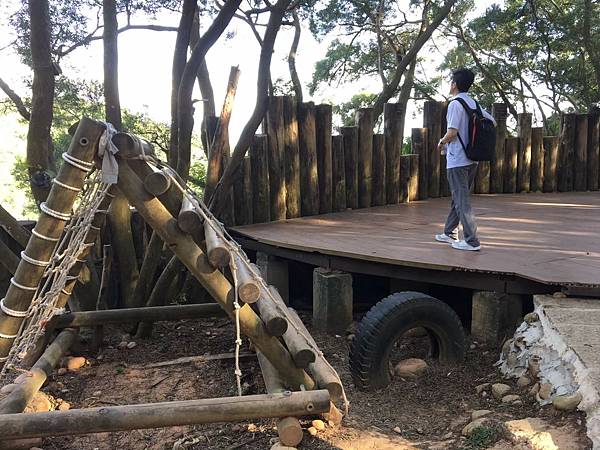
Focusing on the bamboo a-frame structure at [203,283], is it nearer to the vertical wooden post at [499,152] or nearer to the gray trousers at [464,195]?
the gray trousers at [464,195]

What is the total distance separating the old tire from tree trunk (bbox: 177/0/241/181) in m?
2.33

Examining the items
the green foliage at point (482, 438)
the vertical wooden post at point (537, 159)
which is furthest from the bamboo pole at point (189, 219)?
the vertical wooden post at point (537, 159)

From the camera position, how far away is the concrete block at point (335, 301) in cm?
470

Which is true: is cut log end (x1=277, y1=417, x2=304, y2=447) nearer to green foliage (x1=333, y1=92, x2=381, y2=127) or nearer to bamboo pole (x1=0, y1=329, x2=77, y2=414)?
bamboo pole (x1=0, y1=329, x2=77, y2=414)

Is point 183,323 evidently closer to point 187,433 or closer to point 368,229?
point 368,229

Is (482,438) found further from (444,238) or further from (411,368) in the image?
(444,238)

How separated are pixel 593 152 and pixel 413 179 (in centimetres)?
329

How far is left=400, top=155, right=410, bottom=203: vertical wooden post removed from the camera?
768 centimetres

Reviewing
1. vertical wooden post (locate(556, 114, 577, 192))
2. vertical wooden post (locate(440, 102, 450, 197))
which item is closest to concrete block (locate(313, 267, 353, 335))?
vertical wooden post (locate(440, 102, 450, 197))

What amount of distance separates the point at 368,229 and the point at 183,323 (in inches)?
77.4

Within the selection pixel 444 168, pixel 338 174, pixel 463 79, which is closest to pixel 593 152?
pixel 444 168

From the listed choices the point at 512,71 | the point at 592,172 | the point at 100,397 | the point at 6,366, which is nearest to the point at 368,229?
the point at 100,397

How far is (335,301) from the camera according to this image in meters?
4.71

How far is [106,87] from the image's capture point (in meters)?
4.98
